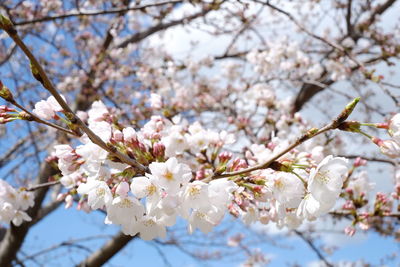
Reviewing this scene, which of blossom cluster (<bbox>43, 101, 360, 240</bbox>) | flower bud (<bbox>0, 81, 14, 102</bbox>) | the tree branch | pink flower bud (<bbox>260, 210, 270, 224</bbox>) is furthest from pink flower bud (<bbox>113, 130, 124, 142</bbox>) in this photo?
the tree branch

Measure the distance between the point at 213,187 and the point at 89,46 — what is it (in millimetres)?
6560

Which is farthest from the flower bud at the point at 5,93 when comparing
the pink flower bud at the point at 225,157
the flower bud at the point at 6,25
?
the pink flower bud at the point at 225,157

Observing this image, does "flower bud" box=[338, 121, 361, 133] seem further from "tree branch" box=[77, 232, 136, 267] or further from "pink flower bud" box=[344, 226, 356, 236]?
"tree branch" box=[77, 232, 136, 267]

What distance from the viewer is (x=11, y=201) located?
6.45 feet

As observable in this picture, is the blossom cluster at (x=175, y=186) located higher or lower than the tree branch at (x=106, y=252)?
higher

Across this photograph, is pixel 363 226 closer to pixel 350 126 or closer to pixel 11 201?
pixel 350 126

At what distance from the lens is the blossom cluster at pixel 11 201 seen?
1885mm

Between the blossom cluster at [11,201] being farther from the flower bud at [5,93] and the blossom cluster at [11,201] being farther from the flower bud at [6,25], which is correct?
the flower bud at [6,25]

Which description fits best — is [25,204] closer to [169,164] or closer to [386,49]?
[169,164]

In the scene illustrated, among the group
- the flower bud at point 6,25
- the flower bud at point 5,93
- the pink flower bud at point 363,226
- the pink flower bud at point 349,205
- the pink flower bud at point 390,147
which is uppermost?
the flower bud at point 6,25

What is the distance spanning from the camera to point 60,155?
1.32 m

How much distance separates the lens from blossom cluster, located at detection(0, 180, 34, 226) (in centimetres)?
189

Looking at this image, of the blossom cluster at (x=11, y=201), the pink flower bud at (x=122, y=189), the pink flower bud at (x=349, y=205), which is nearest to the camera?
the pink flower bud at (x=122, y=189)

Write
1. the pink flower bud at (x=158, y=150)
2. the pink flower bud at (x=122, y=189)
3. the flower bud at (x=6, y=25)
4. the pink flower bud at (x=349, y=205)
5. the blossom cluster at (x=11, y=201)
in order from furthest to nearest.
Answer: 1. the pink flower bud at (x=349, y=205)
2. the blossom cluster at (x=11, y=201)
3. the pink flower bud at (x=158, y=150)
4. the pink flower bud at (x=122, y=189)
5. the flower bud at (x=6, y=25)
